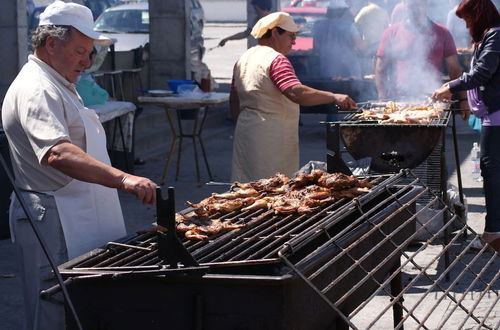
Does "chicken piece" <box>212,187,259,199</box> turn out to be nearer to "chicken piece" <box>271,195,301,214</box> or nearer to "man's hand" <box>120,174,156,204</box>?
"chicken piece" <box>271,195,301,214</box>

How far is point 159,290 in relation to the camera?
10.9 feet

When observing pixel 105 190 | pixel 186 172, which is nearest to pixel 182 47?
pixel 186 172

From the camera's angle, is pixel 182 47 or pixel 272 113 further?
pixel 182 47

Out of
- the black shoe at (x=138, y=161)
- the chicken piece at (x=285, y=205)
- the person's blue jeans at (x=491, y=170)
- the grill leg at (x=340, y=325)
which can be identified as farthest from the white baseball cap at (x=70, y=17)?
the black shoe at (x=138, y=161)

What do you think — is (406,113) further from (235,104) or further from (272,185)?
(272,185)

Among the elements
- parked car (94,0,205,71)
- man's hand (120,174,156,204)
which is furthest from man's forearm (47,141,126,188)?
parked car (94,0,205,71)

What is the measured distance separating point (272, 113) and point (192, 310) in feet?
11.8

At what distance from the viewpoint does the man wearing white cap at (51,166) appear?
3.96 metres

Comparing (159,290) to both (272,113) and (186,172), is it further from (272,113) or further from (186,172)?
(186,172)

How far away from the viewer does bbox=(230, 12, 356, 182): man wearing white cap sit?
256 inches

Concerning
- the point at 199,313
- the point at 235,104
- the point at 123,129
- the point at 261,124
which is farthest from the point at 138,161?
the point at 199,313

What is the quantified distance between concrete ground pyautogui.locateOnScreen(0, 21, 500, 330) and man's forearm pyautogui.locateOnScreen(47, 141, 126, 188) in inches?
85.5

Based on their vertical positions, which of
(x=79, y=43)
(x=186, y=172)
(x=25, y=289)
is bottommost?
(x=186, y=172)

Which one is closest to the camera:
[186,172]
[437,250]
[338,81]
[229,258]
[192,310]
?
[192,310]
